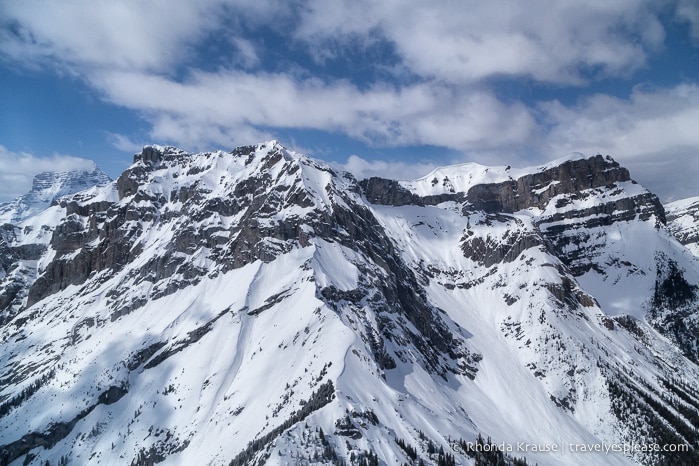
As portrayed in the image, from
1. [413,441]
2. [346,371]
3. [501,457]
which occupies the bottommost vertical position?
[501,457]

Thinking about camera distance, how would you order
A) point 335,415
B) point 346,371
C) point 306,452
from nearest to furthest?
point 306,452 → point 335,415 → point 346,371

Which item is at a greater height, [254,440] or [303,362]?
[303,362]

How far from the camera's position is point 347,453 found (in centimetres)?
14175

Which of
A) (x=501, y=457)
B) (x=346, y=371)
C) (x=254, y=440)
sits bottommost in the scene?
(x=501, y=457)

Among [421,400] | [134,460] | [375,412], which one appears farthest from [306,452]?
[134,460]

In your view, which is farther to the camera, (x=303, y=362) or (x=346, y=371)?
(x=303, y=362)

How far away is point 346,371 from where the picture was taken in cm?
17950

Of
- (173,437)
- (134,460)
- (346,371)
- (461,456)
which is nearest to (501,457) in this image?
(461,456)

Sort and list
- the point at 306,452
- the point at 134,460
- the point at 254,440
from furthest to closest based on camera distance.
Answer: the point at 134,460 < the point at 254,440 < the point at 306,452

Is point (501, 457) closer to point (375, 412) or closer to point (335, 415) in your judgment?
point (375, 412)

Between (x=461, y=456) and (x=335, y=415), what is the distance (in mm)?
41412

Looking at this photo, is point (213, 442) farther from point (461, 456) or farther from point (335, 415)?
point (461, 456)

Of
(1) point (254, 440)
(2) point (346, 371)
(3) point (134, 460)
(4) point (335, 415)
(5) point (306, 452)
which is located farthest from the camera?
(3) point (134, 460)

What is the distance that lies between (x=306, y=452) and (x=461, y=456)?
51.2 metres
